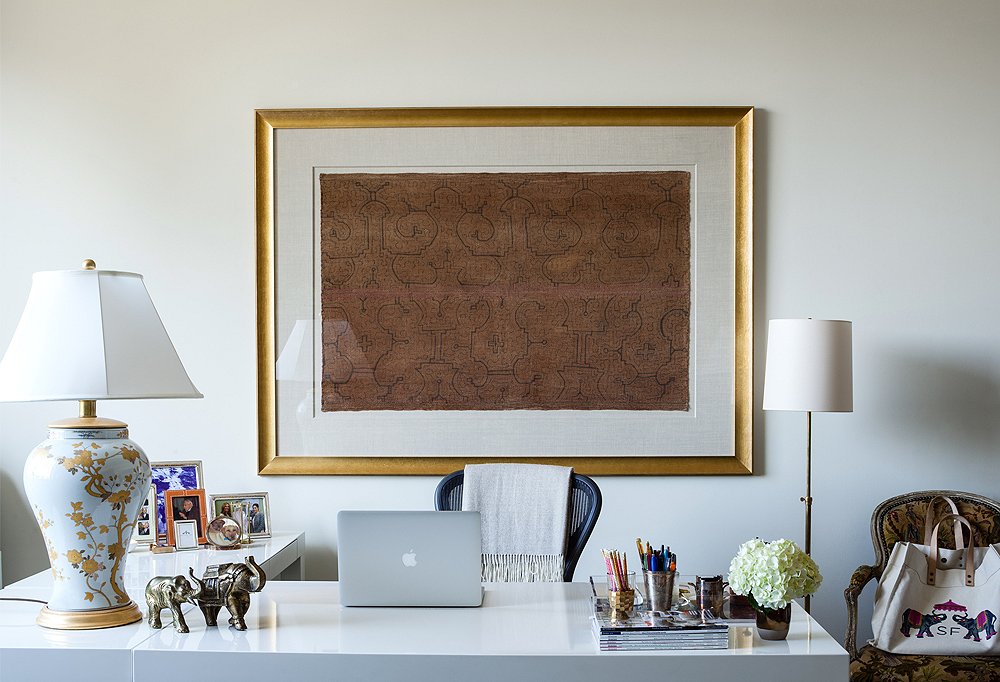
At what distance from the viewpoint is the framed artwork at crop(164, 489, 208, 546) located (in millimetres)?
3139

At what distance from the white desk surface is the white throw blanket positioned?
34.8 inches

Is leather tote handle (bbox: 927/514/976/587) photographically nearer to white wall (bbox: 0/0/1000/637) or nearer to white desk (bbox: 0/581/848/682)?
white wall (bbox: 0/0/1000/637)

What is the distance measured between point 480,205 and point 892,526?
186 cm

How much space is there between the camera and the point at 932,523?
3.17 metres

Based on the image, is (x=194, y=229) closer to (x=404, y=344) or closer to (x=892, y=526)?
(x=404, y=344)

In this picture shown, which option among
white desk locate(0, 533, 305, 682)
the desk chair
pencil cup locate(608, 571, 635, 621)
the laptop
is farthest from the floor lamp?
white desk locate(0, 533, 305, 682)

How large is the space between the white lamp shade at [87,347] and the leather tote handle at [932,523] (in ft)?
7.99

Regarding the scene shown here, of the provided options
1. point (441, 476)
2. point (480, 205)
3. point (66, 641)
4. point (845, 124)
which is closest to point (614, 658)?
point (66, 641)

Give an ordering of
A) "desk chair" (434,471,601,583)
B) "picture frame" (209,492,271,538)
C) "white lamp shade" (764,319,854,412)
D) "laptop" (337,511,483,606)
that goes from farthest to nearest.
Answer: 1. "picture frame" (209,492,271,538)
2. "white lamp shade" (764,319,854,412)
3. "desk chair" (434,471,601,583)
4. "laptop" (337,511,483,606)

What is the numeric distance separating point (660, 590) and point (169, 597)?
3.53 ft

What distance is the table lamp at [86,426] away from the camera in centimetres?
199

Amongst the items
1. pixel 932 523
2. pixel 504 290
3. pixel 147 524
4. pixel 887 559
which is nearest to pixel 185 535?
pixel 147 524

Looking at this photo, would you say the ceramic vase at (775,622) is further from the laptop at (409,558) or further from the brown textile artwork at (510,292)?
the brown textile artwork at (510,292)

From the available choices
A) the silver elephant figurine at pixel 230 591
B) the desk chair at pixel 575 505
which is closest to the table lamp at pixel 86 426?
the silver elephant figurine at pixel 230 591
